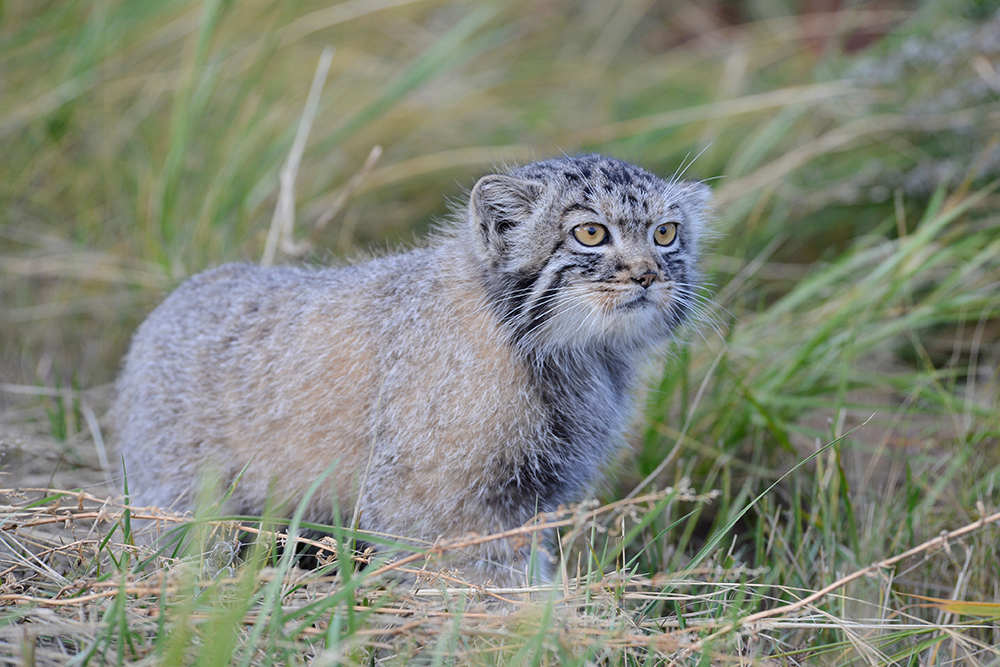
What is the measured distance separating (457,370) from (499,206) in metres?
0.75

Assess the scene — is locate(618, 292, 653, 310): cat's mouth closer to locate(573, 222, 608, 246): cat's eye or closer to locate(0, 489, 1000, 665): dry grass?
locate(573, 222, 608, 246): cat's eye

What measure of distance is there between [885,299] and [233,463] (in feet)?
12.1

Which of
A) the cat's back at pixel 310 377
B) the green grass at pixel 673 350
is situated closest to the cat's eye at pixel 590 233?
the cat's back at pixel 310 377

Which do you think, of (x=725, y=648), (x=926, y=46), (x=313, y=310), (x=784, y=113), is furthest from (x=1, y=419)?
(x=926, y=46)

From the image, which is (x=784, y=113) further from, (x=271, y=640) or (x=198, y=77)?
(x=271, y=640)

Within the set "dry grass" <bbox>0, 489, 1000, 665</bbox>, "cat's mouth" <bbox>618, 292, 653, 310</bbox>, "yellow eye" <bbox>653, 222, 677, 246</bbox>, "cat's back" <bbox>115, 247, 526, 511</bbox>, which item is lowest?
"dry grass" <bbox>0, 489, 1000, 665</bbox>

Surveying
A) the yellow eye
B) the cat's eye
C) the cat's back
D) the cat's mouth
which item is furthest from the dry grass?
the yellow eye

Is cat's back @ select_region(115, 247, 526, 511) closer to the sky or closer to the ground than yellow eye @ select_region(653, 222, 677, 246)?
closer to the ground

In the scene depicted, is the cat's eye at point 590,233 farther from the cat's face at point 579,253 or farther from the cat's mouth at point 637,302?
the cat's mouth at point 637,302

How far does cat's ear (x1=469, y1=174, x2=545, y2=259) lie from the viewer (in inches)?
139

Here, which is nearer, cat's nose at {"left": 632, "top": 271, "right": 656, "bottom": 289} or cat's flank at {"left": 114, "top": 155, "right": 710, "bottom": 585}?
cat's nose at {"left": 632, "top": 271, "right": 656, "bottom": 289}

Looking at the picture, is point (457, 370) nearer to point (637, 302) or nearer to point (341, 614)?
point (637, 302)

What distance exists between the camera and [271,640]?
99.2 inches

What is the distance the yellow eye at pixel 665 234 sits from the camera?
144 inches
